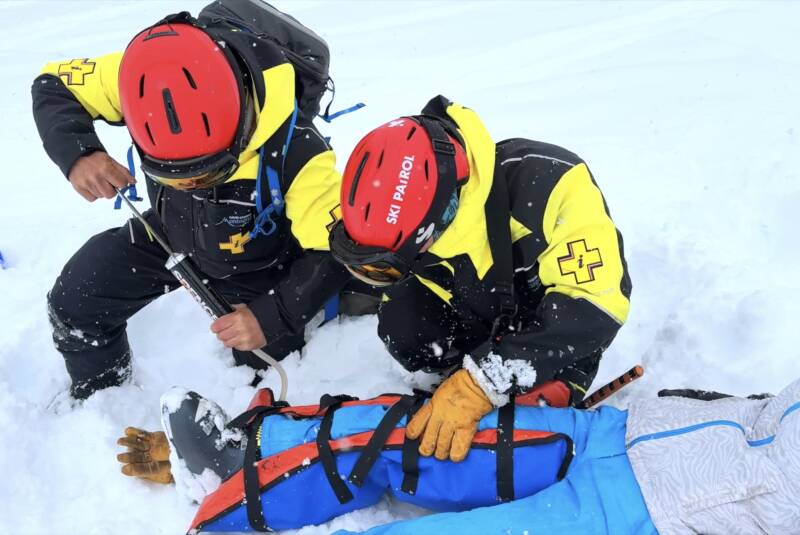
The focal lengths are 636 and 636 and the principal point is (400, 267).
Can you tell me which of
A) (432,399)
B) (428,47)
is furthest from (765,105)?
(432,399)

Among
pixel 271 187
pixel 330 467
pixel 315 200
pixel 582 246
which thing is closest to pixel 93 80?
pixel 271 187

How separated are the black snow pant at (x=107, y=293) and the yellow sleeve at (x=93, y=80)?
1.73ft

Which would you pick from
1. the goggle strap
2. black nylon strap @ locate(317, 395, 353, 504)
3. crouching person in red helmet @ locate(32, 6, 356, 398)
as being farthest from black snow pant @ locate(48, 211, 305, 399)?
the goggle strap

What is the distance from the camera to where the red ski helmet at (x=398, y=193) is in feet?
6.29

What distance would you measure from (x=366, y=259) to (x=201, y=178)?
653 millimetres

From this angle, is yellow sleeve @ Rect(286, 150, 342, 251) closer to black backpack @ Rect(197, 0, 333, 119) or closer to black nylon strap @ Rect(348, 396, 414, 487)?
black backpack @ Rect(197, 0, 333, 119)

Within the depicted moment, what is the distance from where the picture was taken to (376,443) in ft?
7.36

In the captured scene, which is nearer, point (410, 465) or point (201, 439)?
point (410, 465)

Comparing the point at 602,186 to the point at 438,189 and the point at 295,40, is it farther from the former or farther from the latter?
the point at 438,189

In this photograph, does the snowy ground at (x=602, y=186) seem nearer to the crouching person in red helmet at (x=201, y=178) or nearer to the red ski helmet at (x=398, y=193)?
the crouching person in red helmet at (x=201, y=178)

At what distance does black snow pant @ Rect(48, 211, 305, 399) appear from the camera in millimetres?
2812

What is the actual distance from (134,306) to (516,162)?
6.17ft

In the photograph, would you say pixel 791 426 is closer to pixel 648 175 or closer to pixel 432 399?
pixel 432 399

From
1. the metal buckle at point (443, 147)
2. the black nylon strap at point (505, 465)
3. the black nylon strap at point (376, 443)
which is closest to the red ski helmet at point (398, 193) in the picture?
the metal buckle at point (443, 147)
